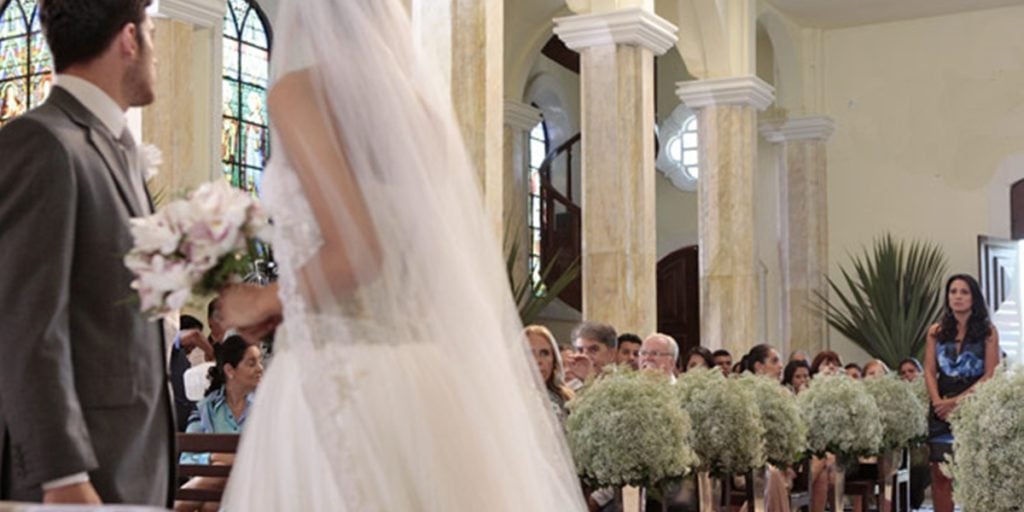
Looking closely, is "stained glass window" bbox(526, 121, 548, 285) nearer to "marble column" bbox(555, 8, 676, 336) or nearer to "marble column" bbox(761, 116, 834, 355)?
"marble column" bbox(761, 116, 834, 355)

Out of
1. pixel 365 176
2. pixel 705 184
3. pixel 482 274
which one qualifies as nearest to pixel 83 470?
pixel 365 176

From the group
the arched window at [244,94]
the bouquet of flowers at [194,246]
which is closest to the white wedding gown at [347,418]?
the bouquet of flowers at [194,246]

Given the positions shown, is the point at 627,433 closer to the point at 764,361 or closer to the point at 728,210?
the point at 764,361

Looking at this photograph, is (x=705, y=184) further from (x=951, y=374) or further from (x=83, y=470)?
(x=83, y=470)

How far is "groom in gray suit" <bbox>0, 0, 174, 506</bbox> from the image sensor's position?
250cm

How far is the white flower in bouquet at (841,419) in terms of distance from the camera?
307 inches

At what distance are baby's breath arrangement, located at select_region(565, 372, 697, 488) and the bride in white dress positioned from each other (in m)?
2.88

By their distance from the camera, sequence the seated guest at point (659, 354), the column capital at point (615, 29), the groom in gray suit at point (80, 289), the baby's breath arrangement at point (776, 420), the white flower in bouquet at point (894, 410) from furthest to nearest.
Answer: the column capital at point (615, 29)
the seated guest at point (659, 354)
the white flower in bouquet at point (894, 410)
the baby's breath arrangement at point (776, 420)
the groom in gray suit at point (80, 289)

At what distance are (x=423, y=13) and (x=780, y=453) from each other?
418cm

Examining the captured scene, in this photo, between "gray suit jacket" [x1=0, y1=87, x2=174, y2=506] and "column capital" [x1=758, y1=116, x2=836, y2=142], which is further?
"column capital" [x1=758, y1=116, x2=836, y2=142]

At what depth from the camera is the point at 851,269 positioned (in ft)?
62.6

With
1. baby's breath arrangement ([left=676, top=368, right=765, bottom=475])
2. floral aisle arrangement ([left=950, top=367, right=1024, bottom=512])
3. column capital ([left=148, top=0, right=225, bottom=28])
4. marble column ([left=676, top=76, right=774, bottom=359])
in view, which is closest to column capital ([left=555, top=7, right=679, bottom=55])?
marble column ([left=676, top=76, right=774, bottom=359])

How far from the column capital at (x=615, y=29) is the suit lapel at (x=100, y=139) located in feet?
34.5

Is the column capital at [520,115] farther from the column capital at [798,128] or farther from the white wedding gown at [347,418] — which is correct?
the white wedding gown at [347,418]
